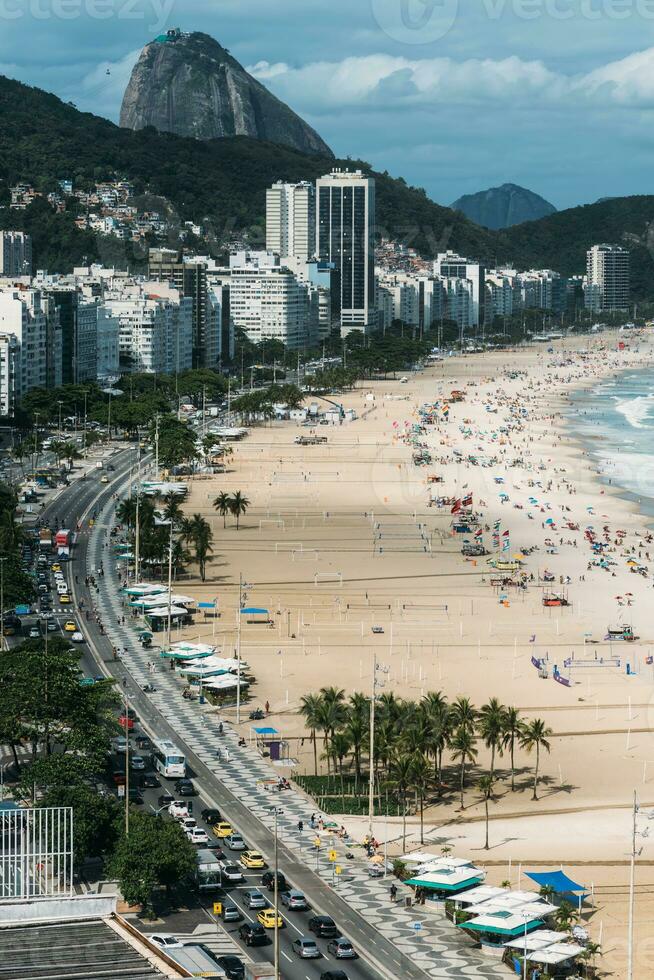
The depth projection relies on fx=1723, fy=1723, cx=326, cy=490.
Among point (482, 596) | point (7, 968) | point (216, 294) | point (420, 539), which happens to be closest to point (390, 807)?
point (7, 968)

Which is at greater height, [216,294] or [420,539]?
[216,294]

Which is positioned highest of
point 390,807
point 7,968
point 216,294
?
point 216,294

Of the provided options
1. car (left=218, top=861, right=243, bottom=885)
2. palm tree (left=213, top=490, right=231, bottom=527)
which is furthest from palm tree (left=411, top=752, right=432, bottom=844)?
palm tree (left=213, top=490, right=231, bottom=527)

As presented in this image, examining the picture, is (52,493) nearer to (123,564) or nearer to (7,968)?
(123,564)

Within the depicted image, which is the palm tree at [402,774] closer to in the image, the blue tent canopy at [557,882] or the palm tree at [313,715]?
Answer: the palm tree at [313,715]

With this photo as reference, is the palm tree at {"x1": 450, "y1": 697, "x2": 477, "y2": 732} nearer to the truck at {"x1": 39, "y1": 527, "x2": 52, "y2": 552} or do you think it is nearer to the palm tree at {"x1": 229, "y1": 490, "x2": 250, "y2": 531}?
the truck at {"x1": 39, "y1": 527, "x2": 52, "y2": 552}

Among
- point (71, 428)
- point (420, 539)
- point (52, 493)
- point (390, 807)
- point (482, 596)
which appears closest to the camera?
point (390, 807)
